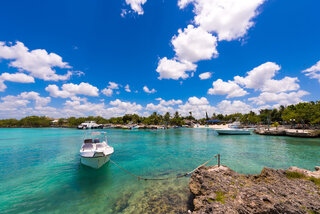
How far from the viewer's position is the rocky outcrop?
484 centimetres

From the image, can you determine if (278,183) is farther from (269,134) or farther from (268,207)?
(269,134)

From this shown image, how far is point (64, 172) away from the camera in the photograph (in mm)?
→ 13703

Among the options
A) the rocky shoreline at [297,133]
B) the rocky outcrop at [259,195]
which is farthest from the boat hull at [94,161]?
the rocky shoreline at [297,133]

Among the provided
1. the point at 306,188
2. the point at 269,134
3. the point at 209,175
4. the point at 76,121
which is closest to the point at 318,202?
the point at 306,188

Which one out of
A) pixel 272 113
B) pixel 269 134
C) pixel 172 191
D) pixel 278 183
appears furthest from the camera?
pixel 272 113

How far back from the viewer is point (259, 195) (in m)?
5.61

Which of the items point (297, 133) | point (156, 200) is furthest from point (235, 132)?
point (156, 200)

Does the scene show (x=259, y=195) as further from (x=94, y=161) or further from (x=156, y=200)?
(x=94, y=161)

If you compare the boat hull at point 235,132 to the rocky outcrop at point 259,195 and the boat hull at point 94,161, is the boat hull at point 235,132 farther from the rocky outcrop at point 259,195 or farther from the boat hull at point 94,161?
the boat hull at point 94,161

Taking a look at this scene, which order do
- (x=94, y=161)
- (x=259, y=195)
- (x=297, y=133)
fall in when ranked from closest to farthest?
(x=259, y=195) → (x=94, y=161) → (x=297, y=133)

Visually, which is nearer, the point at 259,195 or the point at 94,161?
the point at 259,195

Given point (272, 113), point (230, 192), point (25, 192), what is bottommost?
point (25, 192)

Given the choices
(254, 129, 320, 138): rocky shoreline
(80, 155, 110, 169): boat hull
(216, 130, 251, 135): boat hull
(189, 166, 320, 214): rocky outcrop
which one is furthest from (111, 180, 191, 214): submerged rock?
(254, 129, 320, 138): rocky shoreline

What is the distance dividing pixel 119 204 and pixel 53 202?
15.4 ft
